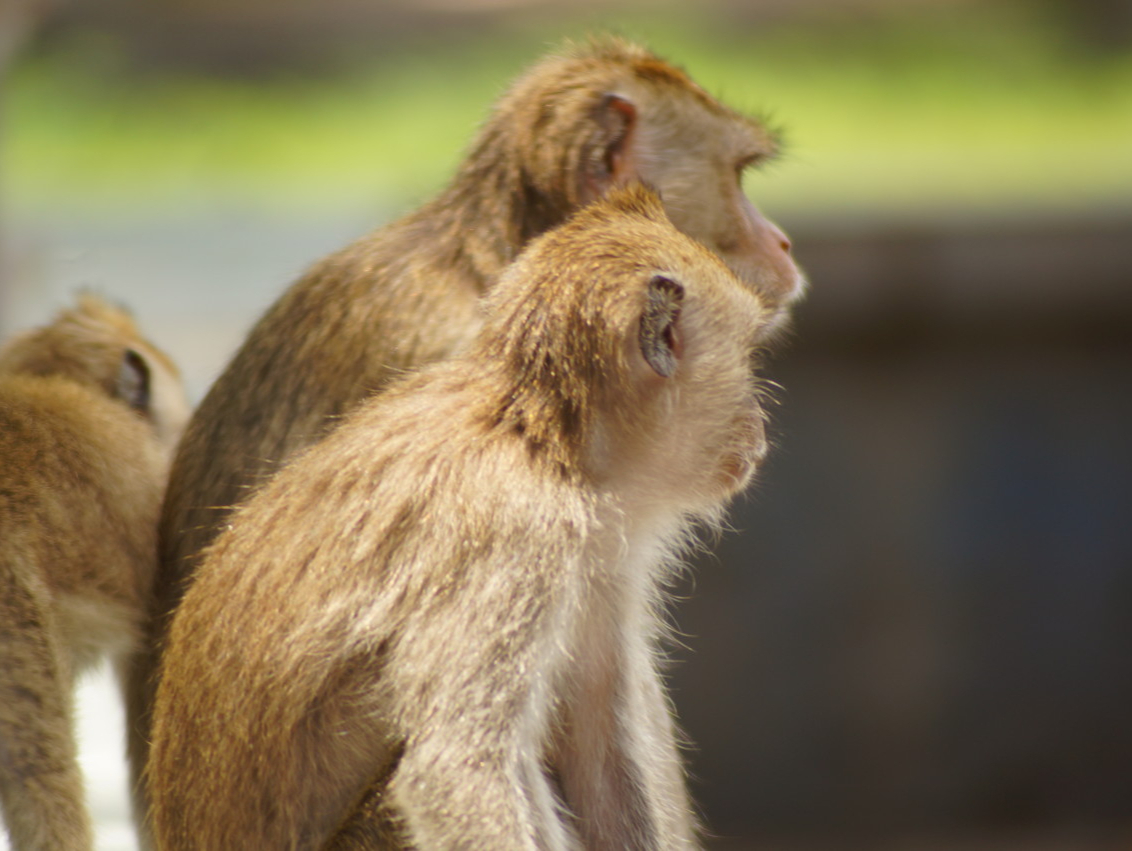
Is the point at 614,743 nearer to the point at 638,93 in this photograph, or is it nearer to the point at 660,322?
the point at 660,322

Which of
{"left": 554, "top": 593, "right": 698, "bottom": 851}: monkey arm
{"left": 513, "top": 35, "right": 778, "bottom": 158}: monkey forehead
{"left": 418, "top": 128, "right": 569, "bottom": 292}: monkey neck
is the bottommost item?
{"left": 554, "top": 593, "right": 698, "bottom": 851}: monkey arm

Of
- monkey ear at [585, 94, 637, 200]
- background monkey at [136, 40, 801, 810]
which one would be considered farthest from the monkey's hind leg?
monkey ear at [585, 94, 637, 200]

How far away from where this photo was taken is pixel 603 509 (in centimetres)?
187

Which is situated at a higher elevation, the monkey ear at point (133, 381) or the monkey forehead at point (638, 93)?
the monkey forehead at point (638, 93)

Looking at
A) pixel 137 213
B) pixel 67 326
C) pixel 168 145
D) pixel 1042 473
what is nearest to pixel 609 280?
pixel 67 326

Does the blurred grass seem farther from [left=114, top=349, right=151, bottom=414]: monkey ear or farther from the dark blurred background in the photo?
[left=114, top=349, right=151, bottom=414]: monkey ear

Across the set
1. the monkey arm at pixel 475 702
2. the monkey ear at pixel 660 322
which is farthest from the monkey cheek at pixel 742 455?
the monkey arm at pixel 475 702

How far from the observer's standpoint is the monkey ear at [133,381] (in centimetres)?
243

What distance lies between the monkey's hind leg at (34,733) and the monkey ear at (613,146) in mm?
1116

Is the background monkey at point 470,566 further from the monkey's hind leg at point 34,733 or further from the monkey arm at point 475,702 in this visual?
the monkey's hind leg at point 34,733

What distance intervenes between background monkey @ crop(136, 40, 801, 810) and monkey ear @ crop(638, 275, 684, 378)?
1.08 ft

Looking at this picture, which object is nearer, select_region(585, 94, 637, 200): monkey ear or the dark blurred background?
select_region(585, 94, 637, 200): monkey ear

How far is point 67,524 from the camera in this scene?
1.99 metres

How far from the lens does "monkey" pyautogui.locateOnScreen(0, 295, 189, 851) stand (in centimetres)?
179
